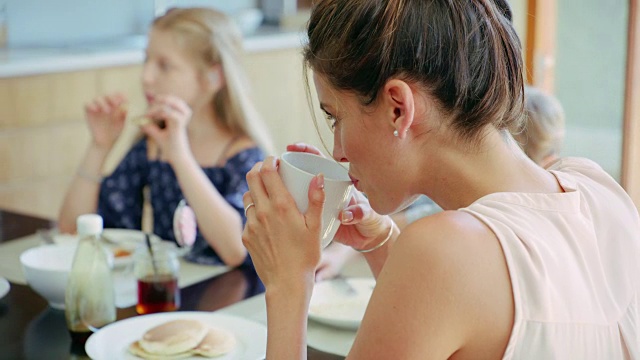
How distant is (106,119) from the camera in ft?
7.83

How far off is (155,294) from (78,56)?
2.02 m

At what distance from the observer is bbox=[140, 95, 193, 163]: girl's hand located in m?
2.16

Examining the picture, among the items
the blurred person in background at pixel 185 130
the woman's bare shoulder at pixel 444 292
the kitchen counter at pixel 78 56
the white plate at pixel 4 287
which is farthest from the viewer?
the kitchen counter at pixel 78 56

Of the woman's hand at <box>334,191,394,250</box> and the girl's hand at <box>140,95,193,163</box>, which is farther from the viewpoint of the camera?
the girl's hand at <box>140,95,193,163</box>

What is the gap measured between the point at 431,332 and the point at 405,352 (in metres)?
0.03

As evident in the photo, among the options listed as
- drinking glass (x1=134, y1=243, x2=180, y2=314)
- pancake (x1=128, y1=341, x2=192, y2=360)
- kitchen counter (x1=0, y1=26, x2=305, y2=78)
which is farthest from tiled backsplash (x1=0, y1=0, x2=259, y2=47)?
pancake (x1=128, y1=341, x2=192, y2=360)

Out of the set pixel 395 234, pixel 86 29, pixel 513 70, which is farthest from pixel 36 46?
pixel 513 70

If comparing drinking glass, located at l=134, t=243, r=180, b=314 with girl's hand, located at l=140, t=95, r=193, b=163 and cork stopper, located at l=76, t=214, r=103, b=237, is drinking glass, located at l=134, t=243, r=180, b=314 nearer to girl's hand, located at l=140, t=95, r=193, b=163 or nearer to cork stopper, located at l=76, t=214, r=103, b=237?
cork stopper, located at l=76, t=214, r=103, b=237

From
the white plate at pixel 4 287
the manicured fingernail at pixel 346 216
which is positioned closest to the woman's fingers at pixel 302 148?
the manicured fingernail at pixel 346 216

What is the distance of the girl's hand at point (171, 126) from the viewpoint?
2.16 meters

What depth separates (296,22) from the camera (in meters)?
4.38

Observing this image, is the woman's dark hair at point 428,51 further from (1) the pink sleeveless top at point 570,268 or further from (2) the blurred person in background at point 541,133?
(2) the blurred person in background at point 541,133

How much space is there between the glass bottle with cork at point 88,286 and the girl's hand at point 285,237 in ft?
1.41

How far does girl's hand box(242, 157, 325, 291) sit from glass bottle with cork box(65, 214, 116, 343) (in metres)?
0.43
